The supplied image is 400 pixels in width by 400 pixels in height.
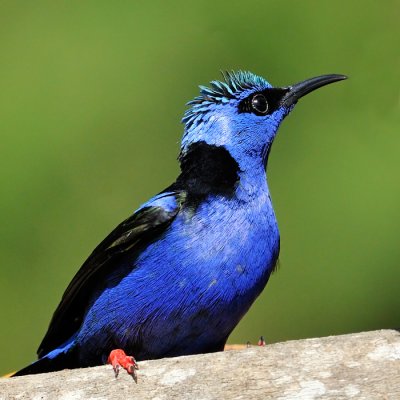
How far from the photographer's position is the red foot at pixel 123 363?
4965 millimetres

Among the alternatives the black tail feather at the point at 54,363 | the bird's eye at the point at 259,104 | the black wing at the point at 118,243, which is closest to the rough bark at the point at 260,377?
the black wing at the point at 118,243

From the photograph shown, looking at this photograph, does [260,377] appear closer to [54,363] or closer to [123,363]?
[123,363]

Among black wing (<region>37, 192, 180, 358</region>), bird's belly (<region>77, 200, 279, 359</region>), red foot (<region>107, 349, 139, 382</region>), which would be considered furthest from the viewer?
black wing (<region>37, 192, 180, 358</region>)

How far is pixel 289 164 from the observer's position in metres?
9.05

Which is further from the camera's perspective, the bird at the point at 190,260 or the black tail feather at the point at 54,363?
the black tail feather at the point at 54,363

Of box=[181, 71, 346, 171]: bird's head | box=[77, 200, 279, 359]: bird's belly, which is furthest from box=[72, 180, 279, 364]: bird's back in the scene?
box=[181, 71, 346, 171]: bird's head

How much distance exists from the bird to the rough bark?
0.51 metres

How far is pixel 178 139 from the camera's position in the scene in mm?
8906

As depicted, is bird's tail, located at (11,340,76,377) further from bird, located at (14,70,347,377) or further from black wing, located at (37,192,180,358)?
black wing, located at (37,192,180,358)

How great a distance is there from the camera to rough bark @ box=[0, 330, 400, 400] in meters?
4.74

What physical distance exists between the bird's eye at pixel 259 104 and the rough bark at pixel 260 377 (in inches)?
72.0

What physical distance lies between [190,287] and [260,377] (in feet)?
3.28

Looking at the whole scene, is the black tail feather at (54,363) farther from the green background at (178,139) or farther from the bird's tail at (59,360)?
the green background at (178,139)

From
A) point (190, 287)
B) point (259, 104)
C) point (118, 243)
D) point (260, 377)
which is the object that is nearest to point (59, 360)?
point (118, 243)
